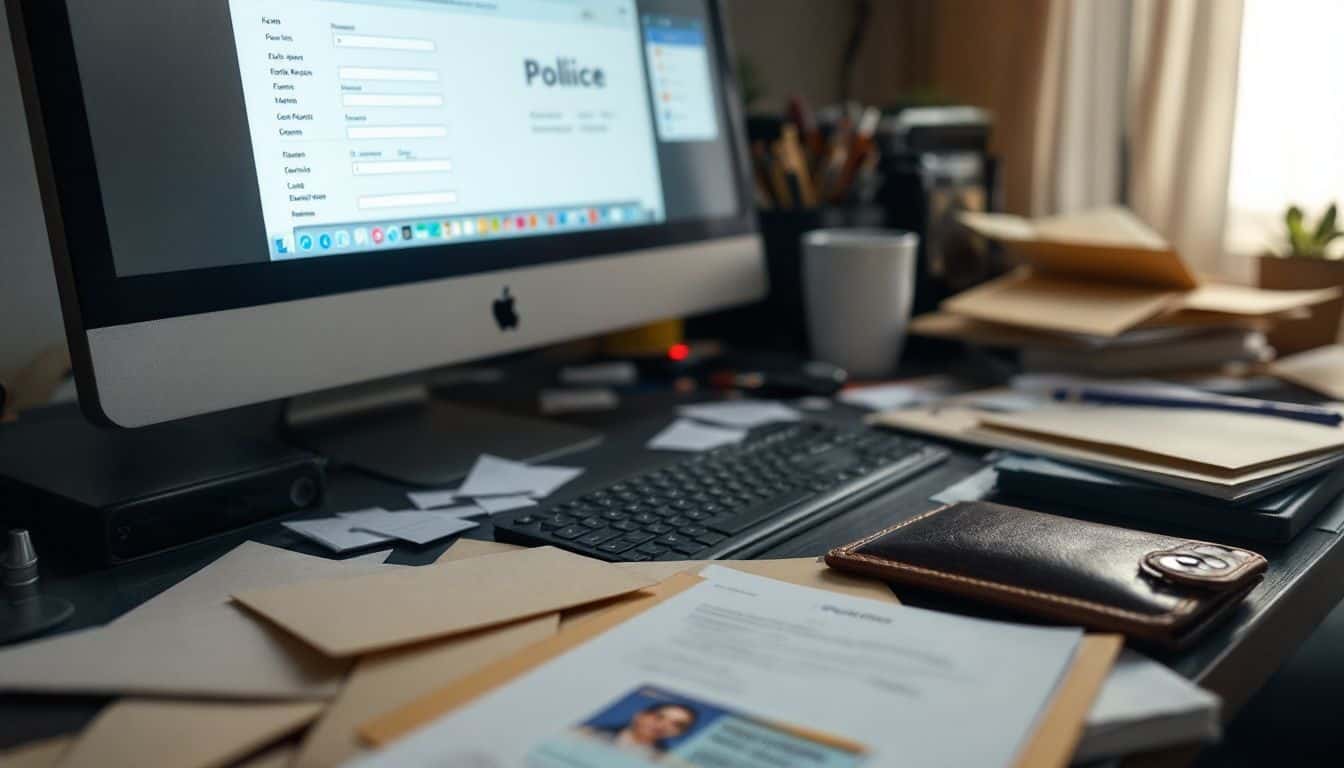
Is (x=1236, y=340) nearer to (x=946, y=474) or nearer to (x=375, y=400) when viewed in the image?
(x=946, y=474)

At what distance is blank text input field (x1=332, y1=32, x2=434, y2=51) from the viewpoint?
72 centimetres

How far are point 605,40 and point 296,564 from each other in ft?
1.88

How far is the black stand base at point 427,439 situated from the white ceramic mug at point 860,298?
0.36m

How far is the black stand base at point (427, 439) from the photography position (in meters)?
0.80

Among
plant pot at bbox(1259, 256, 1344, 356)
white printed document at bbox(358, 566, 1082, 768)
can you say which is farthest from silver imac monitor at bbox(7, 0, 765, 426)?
plant pot at bbox(1259, 256, 1344, 356)

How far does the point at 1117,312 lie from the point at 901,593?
2.04ft

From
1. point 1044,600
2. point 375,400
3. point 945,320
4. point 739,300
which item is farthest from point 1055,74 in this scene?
point 1044,600

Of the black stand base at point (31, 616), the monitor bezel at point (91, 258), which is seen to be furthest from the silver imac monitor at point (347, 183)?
the black stand base at point (31, 616)

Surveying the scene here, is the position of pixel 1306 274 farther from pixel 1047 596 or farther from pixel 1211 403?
pixel 1047 596

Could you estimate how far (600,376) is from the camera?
1.13 metres

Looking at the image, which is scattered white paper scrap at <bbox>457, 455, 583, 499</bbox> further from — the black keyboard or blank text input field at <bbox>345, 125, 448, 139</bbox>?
blank text input field at <bbox>345, 125, 448, 139</bbox>

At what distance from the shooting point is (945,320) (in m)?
1.19

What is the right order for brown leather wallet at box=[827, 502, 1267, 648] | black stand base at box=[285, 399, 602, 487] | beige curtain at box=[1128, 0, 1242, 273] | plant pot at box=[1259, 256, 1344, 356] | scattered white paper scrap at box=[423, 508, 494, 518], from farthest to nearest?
1. beige curtain at box=[1128, 0, 1242, 273]
2. plant pot at box=[1259, 256, 1344, 356]
3. black stand base at box=[285, 399, 602, 487]
4. scattered white paper scrap at box=[423, 508, 494, 518]
5. brown leather wallet at box=[827, 502, 1267, 648]

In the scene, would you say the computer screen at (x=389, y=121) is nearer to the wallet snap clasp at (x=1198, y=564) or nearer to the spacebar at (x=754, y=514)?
the spacebar at (x=754, y=514)
